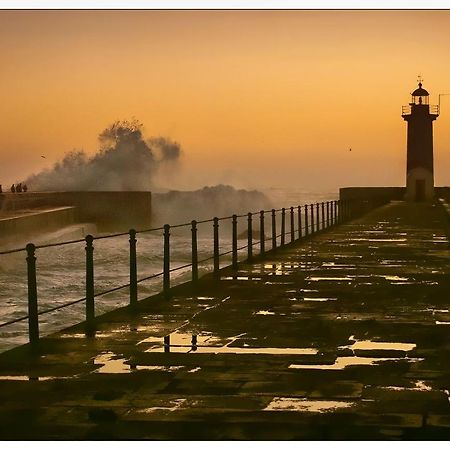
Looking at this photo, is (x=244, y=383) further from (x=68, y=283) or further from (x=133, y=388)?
(x=68, y=283)

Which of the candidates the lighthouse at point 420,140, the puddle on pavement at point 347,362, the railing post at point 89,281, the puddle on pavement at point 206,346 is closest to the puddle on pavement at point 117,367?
the puddle on pavement at point 206,346

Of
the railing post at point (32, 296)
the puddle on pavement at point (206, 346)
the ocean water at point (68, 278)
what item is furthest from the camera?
the ocean water at point (68, 278)

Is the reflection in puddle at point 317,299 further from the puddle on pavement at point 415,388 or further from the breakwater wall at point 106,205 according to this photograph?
the breakwater wall at point 106,205

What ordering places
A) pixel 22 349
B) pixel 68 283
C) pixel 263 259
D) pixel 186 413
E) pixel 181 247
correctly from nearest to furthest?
pixel 186 413, pixel 22 349, pixel 263 259, pixel 68 283, pixel 181 247

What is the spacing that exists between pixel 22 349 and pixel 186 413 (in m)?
2.97

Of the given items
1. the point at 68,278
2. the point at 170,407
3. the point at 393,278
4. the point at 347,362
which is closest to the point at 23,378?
the point at 170,407

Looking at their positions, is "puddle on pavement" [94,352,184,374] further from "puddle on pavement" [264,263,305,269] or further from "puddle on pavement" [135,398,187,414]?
"puddle on pavement" [264,263,305,269]

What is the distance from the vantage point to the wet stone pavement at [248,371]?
5.79m

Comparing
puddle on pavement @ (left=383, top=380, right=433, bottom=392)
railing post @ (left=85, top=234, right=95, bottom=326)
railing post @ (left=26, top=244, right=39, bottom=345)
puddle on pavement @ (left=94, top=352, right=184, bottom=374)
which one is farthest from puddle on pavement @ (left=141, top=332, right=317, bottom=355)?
puddle on pavement @ (left=383, top=380, right=433, bottom=392)

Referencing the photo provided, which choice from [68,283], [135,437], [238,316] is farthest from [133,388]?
[68,283]

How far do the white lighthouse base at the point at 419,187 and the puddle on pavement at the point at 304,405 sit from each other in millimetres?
67674

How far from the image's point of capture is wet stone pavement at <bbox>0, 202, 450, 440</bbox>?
19.0ft

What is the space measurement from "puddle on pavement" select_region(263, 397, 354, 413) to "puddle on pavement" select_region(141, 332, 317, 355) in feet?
6.39

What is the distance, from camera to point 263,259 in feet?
65.5
